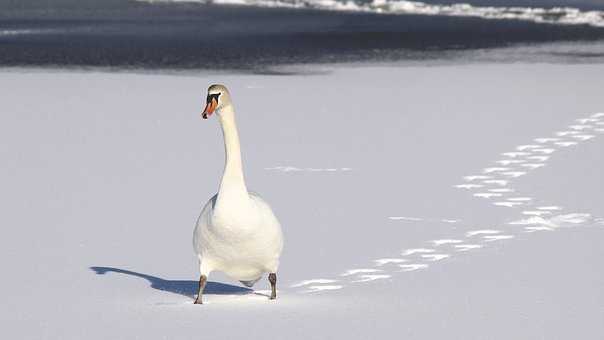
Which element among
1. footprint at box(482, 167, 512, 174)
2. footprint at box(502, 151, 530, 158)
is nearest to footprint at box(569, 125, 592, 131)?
footprint at box(502, 151, 530, 158)

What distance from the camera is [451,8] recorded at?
36688 millimetres

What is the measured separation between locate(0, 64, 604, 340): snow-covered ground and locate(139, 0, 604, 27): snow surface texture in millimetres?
12048

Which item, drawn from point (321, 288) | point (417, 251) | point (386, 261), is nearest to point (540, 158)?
point (417, 251)

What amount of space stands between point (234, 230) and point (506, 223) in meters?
3.74

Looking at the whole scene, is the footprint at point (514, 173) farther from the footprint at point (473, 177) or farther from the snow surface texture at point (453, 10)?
the snow surface texture at point (453, 10)

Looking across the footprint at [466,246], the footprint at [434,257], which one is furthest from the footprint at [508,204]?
the footprint at [434,257]

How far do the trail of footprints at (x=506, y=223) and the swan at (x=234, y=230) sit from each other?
80cm

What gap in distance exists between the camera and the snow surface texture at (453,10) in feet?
109

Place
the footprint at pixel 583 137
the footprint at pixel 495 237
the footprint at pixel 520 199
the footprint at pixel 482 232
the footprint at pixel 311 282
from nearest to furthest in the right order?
1. the footprint at pixel 311 282
2. the footprint at pixel 495 237
3. the footprint at pixel 482 232
4. the footprint at pixel 520 199
5. the footprint at pixel 583 137

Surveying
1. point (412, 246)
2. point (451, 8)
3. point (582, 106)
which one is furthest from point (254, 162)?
point (451, 8)

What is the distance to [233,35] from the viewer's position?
96.0ft

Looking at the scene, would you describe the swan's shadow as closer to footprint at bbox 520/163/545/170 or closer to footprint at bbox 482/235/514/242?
footprint at bbox 482/235/514/242

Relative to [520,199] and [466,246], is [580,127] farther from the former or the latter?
[466,246]

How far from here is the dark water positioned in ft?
82.5
